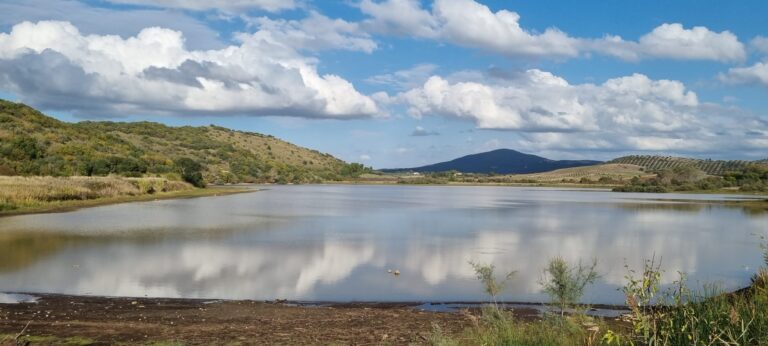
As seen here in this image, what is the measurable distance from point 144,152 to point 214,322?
282 ft

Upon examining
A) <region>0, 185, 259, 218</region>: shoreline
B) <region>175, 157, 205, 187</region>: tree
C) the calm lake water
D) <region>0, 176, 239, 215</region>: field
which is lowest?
the calm lake water

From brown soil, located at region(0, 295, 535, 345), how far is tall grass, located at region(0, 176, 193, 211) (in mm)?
24431

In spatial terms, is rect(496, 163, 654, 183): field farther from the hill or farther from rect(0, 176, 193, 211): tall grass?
rect(0, 176, 193, 211): tall grass

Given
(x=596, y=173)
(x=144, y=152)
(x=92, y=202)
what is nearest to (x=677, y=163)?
(x=596, y=173)

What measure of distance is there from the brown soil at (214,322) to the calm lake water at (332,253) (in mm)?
1383

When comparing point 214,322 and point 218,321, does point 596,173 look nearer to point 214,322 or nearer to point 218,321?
point 218,321

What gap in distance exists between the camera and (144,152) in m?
89.2

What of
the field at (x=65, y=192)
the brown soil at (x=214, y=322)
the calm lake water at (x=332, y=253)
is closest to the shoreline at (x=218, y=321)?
the brown soil at (x=214, y=322)

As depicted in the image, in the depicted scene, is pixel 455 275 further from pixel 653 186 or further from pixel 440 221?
pixel 653 186

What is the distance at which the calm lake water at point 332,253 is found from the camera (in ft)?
44.1

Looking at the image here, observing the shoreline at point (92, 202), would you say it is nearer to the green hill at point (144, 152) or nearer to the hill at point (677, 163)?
the green hill at point (144, 152)

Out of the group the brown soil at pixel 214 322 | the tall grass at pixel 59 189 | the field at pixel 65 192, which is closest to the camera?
the brown soil at pixel 214 322

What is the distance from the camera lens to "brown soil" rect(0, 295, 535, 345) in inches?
337

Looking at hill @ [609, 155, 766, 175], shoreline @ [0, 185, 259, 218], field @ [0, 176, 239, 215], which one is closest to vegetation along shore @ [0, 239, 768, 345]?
shoreline @ [0, 185, 259, 218]
